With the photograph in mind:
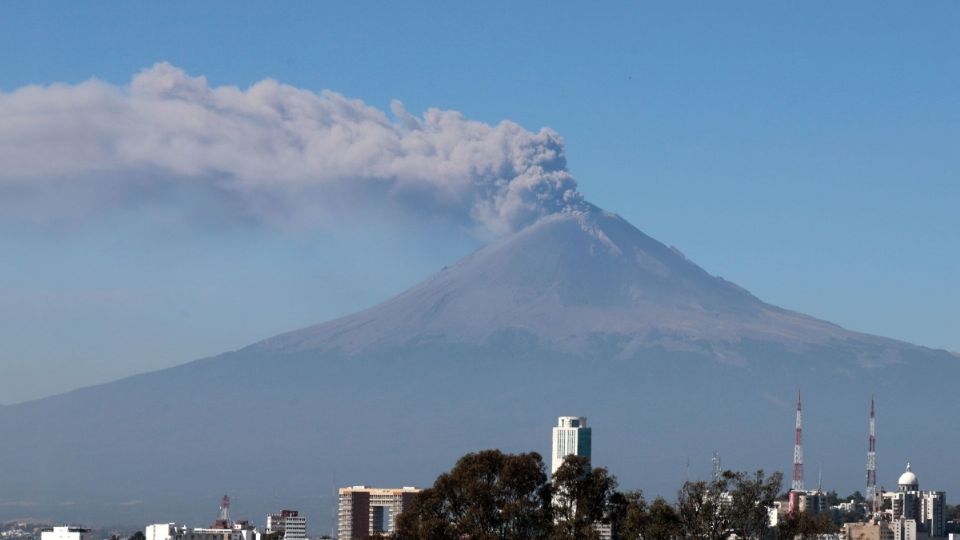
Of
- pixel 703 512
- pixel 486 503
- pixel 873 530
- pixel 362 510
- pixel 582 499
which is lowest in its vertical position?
pixel 873 530

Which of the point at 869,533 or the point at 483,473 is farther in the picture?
the point at 869,533

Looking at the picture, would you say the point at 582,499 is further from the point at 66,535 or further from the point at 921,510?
the point at 921,510

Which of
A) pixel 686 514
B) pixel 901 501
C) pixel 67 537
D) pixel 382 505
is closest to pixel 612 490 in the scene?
pixel 686 514

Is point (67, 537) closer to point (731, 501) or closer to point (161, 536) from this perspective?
point (161, 536)

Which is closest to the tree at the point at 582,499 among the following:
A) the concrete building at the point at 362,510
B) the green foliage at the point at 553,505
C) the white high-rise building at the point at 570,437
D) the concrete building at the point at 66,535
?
the green foliage at the point at 553,505

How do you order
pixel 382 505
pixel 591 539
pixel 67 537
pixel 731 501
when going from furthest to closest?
pixel 382 505 → pixel 67 537 → pixel 731 501 → pixel 591 539

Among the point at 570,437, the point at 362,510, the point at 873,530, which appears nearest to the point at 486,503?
the point at 362,510
